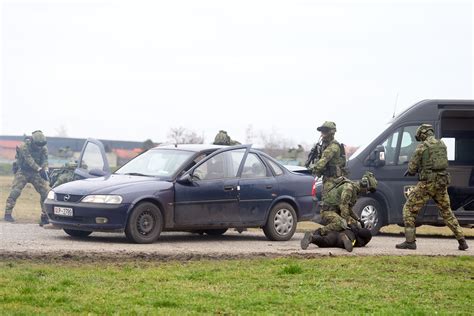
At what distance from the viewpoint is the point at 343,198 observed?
14.9 m

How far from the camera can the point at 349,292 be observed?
10.0m

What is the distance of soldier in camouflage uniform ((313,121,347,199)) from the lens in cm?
1592

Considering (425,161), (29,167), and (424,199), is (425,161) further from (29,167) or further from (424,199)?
(29,167)

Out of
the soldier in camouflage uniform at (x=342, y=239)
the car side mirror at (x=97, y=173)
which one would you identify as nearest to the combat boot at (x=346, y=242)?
the soldier in camouflage uniform at (x=342, y=239)

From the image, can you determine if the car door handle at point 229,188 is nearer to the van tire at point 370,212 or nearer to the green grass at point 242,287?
the van tire at point 370,212

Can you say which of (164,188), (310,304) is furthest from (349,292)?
(164,188)

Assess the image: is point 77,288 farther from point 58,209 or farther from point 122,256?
point 58,209

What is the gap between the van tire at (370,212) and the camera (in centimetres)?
1870

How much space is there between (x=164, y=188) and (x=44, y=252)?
279 centimetres

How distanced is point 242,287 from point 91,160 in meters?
9.01

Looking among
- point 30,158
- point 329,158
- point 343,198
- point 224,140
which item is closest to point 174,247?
point 343,198

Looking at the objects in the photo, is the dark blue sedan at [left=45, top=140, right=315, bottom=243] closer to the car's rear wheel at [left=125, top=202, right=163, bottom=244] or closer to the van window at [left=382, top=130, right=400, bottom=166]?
the car's rear wheel at [left=125, top=202, right=163, bottom=244]

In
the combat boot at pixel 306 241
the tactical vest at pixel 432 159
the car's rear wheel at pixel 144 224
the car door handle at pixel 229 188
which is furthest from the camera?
the car door handle at pixel 229 188

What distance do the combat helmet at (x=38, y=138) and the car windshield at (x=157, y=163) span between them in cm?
499
